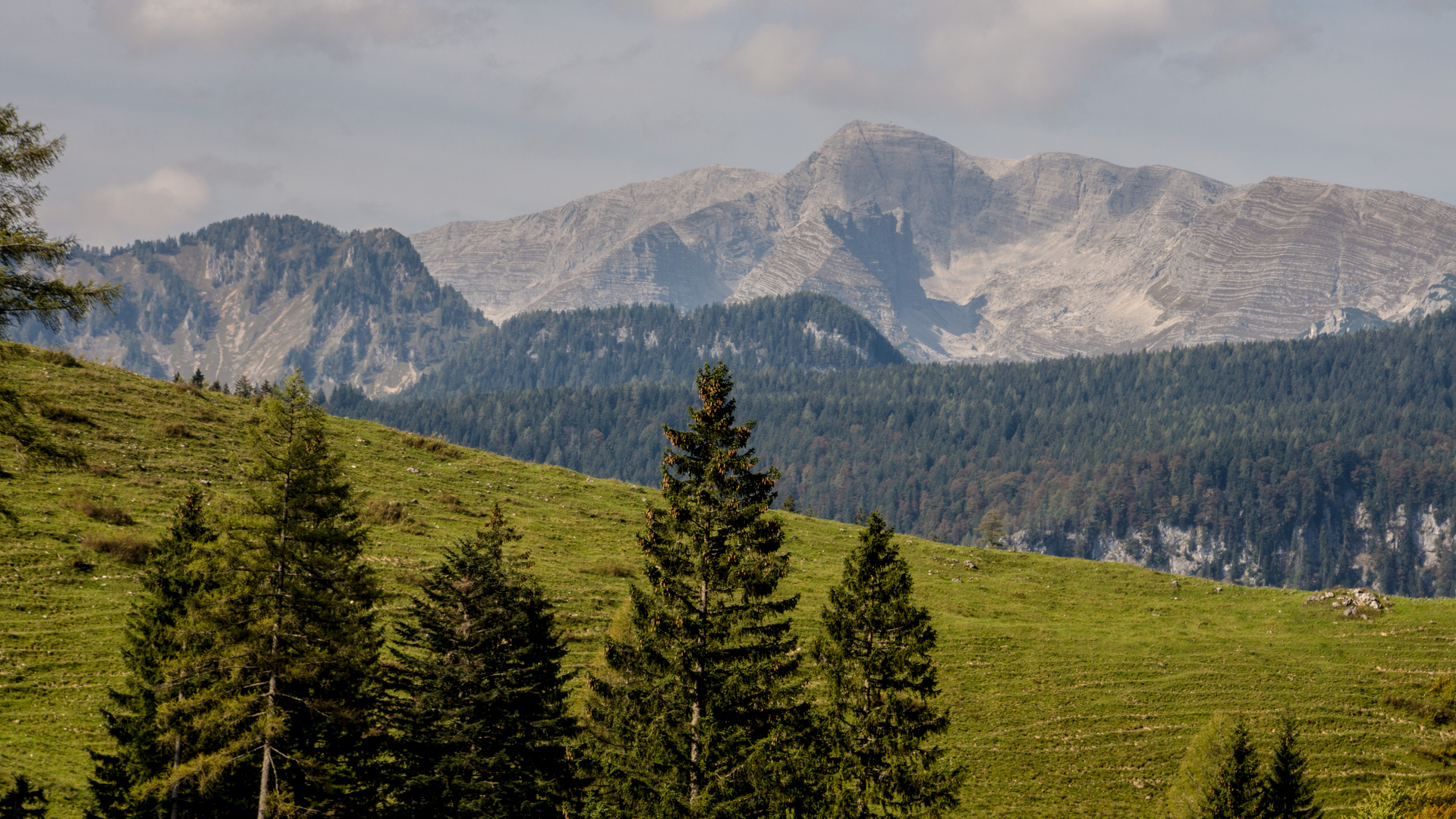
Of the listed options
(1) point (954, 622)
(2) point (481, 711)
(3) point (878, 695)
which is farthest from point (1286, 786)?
(2) point (481, 711)

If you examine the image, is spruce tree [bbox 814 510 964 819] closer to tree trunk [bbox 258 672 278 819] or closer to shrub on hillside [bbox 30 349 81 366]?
tree trunk [bbox 258 672 278 819]

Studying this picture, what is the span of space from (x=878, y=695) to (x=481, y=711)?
40.0 ft

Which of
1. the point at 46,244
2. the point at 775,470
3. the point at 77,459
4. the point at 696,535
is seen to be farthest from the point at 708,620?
the point at 46,244

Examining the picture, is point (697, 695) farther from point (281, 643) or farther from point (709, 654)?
point (281, 643)

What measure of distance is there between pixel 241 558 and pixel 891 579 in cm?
1902

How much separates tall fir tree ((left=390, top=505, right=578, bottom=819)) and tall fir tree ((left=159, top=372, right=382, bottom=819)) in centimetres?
227

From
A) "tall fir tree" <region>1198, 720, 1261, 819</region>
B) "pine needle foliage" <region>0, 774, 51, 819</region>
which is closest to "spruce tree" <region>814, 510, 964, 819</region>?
"tall fir tree" <region>1198, 720, 1261, 819</region>

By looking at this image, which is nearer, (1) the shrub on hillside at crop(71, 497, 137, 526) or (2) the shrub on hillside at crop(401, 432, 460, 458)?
(1) the shrub on hillside at crop(71, 497, 137, 526)

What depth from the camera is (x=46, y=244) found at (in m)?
Answer: 21.4

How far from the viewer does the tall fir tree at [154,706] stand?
30297 mm

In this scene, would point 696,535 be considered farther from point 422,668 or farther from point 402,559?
point 402,559

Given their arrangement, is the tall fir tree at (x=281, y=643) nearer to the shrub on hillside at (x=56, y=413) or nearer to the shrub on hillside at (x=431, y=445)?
the shrub on hillside at (x=56, y=413)

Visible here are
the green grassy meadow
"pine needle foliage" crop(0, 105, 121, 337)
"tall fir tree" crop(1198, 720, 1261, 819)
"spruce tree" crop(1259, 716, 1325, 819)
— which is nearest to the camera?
"pine needle foliage" crop(0, 105, 121, 337)

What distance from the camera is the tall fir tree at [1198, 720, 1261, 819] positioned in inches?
1649
